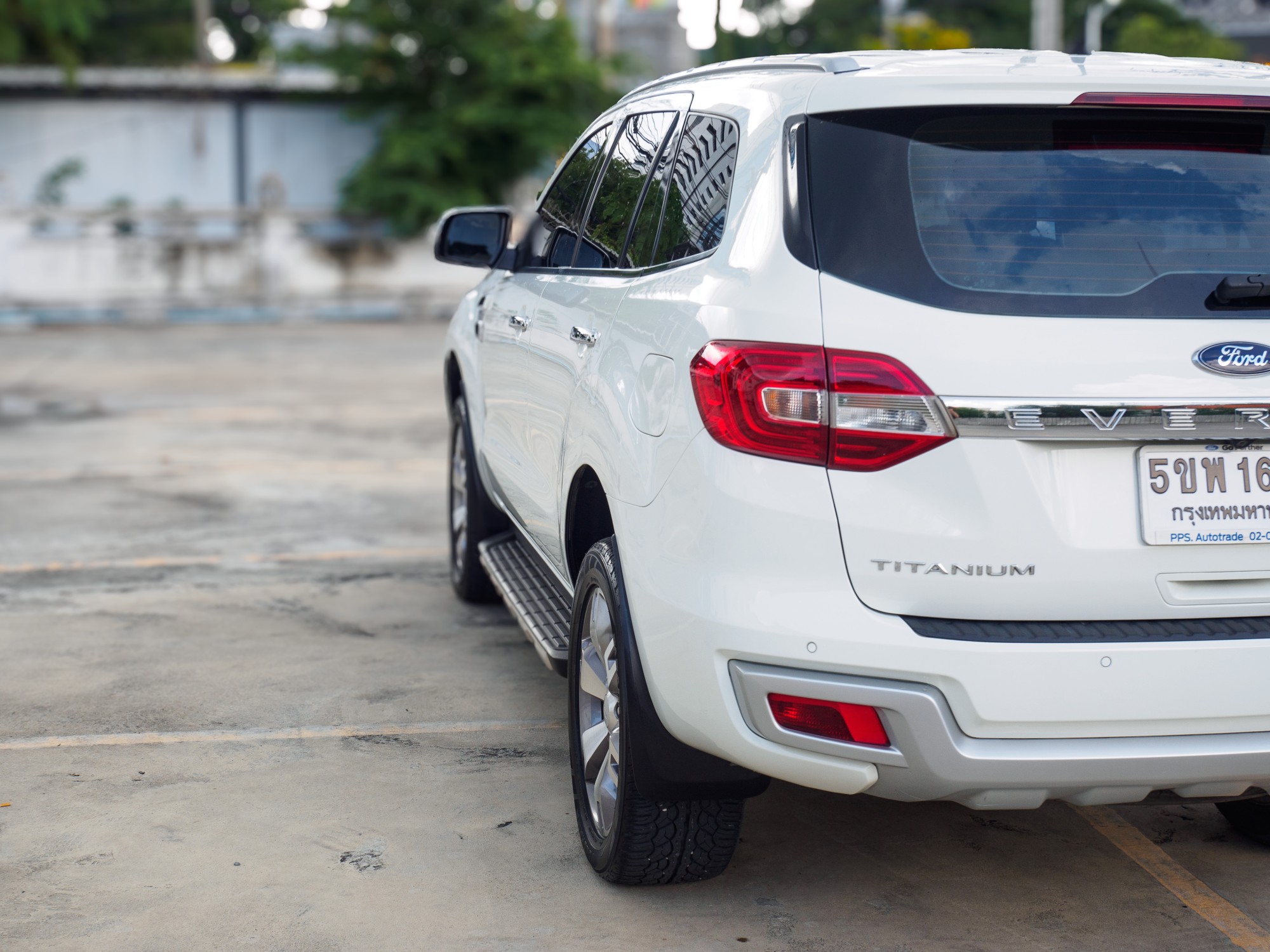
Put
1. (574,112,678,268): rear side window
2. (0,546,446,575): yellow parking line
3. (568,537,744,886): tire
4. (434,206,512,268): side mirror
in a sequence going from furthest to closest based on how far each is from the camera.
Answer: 1. (0,546,446,575): yellow parking line
2. (434,206,512,268): side mirror
3. (574,112,678,268): rear side window
4. (568,537,744,886): tire

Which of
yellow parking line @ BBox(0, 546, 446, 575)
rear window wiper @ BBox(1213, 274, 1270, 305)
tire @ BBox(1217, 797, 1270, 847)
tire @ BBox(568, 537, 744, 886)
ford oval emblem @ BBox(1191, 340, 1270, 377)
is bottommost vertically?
yellow parking line @ BBox(0, 546, 446, 575)

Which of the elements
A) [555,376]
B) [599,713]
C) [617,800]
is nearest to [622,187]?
[555,376]

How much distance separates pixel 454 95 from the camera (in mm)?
29203

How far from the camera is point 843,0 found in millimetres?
43312

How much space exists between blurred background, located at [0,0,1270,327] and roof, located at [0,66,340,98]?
4 centimetres

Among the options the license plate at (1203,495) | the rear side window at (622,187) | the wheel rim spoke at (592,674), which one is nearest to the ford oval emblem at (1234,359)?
the license plate at (1203,495)

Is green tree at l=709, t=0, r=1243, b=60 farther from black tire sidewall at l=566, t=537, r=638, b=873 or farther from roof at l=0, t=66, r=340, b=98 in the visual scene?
black tire sidewall at l=566, t=537, r=638, b=873

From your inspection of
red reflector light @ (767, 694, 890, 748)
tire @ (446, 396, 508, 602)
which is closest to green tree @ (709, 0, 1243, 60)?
tire @ (446, 396, 508, 602)

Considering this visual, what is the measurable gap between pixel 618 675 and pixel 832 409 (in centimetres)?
86

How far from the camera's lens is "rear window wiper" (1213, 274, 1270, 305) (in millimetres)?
2914

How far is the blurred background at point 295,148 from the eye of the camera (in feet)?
84.6

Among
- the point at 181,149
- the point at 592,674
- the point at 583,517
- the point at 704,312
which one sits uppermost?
the point at 181,149

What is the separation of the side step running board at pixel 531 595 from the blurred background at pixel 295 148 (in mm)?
20347

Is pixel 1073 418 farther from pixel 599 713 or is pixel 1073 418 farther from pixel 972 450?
pixel 599 713
